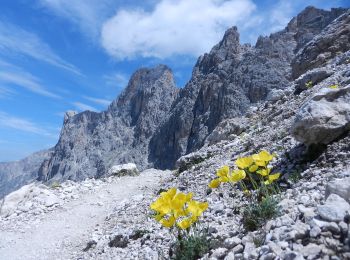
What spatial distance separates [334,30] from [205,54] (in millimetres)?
132987

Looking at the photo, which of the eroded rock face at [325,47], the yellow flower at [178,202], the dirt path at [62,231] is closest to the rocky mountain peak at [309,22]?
the eroded rock face at [325,47]

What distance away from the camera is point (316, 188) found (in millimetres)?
5715

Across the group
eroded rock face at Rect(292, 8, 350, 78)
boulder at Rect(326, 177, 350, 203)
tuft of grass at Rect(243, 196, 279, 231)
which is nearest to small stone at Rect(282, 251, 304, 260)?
boulder at Rect(326, 177, 350, 203)

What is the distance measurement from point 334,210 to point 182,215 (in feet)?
6.09

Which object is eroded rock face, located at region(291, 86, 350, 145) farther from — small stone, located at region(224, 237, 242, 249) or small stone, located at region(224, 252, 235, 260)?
small stone, located at region(224, 252, 235, 260)

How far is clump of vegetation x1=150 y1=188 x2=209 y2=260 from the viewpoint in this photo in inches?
180

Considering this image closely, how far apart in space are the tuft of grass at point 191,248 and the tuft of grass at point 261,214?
0.70 meters

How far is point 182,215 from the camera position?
4734 millimetres

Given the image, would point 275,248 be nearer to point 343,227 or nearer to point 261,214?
point 343,227

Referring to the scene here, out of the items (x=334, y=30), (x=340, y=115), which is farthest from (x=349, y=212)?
(x=334, y=30)

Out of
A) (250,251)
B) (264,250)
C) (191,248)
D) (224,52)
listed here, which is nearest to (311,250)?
(264,250)

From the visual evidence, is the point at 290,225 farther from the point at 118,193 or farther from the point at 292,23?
the point at 292,23

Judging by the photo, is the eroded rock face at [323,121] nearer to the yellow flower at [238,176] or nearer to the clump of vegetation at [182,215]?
the yellow flower at [238,176]

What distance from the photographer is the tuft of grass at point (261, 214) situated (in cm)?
509
